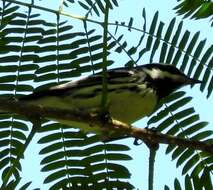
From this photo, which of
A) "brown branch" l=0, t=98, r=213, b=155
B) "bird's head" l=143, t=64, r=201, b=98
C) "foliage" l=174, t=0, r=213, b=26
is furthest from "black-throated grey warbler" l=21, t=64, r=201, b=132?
"brown branch" l=0, t=98, r=213, b=155

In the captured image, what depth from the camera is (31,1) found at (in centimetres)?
199

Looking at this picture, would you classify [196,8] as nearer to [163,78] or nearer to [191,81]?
[191,81]

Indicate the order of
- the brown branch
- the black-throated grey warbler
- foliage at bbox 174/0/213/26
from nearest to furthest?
the brown branch → foliage at bbox 174/0/213/26 → the black-throated grey warbler

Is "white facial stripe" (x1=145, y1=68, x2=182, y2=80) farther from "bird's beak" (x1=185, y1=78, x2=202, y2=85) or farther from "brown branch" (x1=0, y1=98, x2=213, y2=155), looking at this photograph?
"brown branch" (x1=0, y1=98, x2=213, y2=155)

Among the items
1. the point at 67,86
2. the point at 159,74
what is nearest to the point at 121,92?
the point at 67,86

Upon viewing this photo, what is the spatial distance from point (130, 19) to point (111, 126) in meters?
0.73

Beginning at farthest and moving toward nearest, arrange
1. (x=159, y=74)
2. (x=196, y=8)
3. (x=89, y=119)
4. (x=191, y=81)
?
(x=159, y=74)
(x=191, y=81)
(x=196, y=8)
(x=89, y=119)

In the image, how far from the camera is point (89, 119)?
1.34 meters

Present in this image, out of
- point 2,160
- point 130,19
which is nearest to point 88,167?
point 2,160

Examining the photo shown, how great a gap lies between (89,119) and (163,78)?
115 cm

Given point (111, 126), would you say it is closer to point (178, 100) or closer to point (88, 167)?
point (88, 167)

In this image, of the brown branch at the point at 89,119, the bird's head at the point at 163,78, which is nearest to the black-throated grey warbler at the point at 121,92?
the bird's head at the point at 163,78

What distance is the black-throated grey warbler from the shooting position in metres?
1.95

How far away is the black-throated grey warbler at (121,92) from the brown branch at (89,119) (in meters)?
0.44
